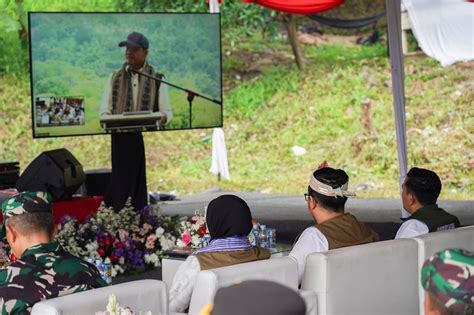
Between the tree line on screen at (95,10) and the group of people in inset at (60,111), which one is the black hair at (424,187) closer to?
the group of people in inset at (60,111)

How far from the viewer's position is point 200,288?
12.9 ft

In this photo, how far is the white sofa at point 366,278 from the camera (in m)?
4.28

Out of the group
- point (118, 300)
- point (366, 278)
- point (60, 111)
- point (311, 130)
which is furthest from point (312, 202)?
point (311, 130)

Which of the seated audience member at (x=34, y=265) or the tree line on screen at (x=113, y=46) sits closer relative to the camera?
the seated audience member at (x=34, y=265)

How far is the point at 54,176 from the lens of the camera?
932 centimetres

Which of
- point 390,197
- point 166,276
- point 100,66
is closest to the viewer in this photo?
point 166,276

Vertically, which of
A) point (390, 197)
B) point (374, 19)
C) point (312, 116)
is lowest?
point (390, 197)

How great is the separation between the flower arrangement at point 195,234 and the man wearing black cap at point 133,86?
11.0 feet

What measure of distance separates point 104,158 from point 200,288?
12.2 meters

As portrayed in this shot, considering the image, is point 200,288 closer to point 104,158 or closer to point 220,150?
point 220,150

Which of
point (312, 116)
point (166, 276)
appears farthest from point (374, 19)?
point (166, 276)

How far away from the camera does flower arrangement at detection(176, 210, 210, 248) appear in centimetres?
593

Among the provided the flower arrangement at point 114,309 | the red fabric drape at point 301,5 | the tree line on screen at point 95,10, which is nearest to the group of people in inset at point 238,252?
the flower arrangement at point 114,309

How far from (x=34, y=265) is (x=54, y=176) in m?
5.80
